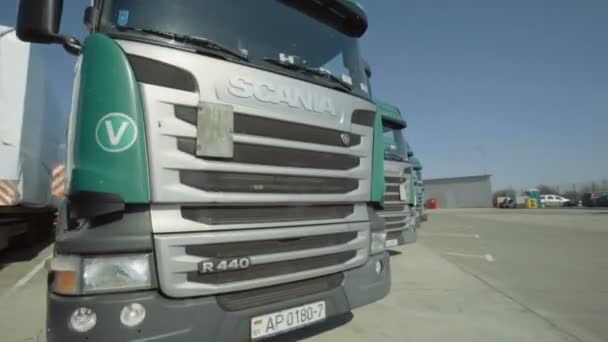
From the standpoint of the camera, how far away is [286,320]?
1.87 m

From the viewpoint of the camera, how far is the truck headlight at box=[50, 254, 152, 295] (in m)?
1.46

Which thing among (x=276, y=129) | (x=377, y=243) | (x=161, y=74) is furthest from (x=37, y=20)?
(x=377, y=243)

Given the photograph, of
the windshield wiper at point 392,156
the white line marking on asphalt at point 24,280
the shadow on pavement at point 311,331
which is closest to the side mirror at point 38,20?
the shadow on pavement at point 311,331

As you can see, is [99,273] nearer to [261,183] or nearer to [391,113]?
[261,183]

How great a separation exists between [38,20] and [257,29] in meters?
1.28

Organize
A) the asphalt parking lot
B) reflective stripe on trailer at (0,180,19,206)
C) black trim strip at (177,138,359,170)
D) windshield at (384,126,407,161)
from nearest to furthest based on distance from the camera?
black trim strip at (177,138,359,170), the asphalt parking lot, reflective stripe on trailer at (0,180,19,206), windshield at (384,126,407,161)

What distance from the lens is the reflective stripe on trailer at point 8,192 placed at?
422cm

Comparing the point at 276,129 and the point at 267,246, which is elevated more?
the point at 276,129

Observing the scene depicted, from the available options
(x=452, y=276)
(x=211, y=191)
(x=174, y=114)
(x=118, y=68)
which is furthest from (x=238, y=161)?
(x=452, y=276)

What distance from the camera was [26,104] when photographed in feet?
15.1

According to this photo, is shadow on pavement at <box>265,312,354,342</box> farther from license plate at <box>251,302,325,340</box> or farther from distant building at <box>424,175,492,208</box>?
distant building at <box>424,175,492,208</box>

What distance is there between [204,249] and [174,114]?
714 mm

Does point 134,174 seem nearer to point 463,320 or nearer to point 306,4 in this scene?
point 306,4

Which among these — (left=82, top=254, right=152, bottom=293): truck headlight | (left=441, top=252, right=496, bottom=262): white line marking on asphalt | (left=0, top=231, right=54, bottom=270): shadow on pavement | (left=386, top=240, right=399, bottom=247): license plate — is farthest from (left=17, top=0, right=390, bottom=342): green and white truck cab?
(left=0, top=231, right=54, bottom=270): shadow on pavement
